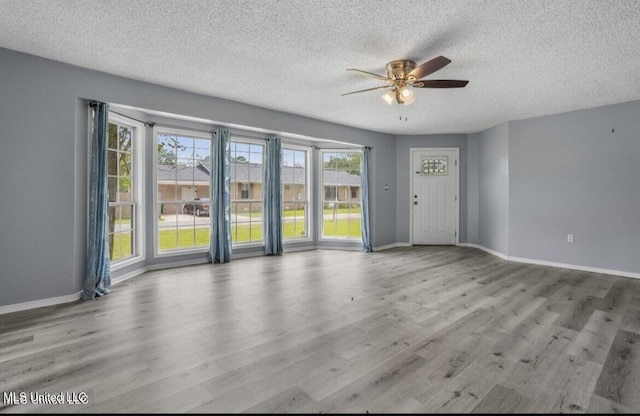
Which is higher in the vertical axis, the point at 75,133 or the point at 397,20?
the point at 397,20

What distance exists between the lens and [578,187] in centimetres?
490

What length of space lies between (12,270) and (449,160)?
753 centimetres

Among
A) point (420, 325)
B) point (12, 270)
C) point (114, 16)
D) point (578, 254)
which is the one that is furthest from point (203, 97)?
point (578, 254)

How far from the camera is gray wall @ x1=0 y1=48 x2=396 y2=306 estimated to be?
302 cm

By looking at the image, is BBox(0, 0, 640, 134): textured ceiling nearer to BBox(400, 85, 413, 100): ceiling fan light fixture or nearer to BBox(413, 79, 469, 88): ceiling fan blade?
BBox(413, 79, 469, 88): ceiling fan blade

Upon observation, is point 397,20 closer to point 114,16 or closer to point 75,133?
point 114,16

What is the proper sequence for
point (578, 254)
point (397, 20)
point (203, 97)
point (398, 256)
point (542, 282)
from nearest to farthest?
1. point (397, 20)
2. point (542, 282)
3. point (203, 97)
4. point (578, 254)
5. point (398, 256)

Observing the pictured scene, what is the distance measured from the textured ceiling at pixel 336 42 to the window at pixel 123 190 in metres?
1.00

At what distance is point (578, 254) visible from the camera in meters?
4.93

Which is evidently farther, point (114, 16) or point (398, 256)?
point (398, 256)

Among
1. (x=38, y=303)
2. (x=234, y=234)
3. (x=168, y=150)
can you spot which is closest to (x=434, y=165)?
(x=234, y=234)

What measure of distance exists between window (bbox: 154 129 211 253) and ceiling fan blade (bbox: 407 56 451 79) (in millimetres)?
3572

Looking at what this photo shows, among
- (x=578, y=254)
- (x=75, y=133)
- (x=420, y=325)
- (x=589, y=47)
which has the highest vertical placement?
(x=589, y=47)

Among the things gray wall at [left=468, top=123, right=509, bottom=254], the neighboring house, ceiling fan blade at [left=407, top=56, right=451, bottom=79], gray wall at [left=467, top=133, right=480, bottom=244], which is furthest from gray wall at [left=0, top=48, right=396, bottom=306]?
gray wall at [left=467, top=133, right=480, bottom=244]
